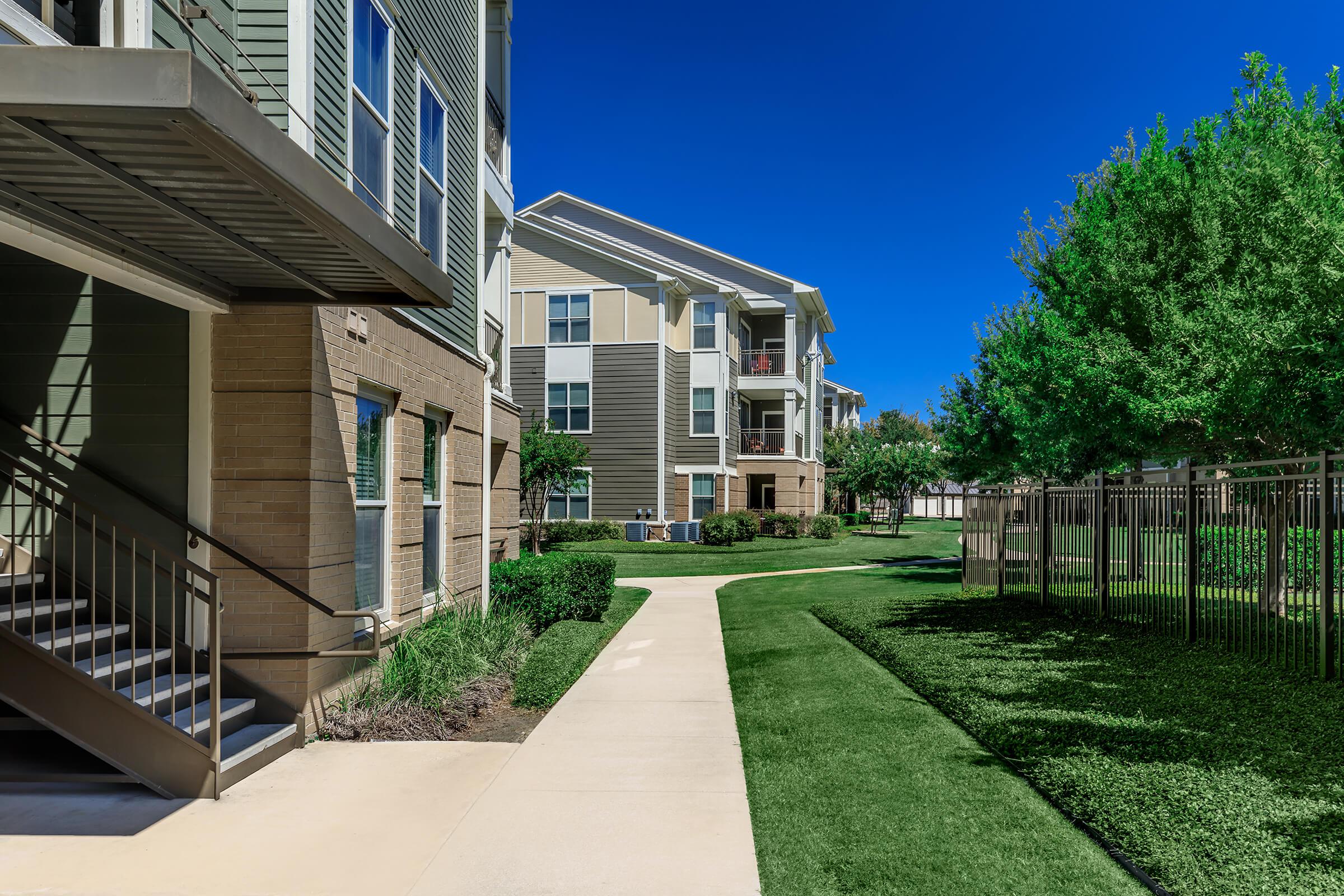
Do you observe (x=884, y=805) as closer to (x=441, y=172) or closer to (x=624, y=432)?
(x=441, y=172)

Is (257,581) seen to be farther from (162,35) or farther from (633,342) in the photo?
(633,342)

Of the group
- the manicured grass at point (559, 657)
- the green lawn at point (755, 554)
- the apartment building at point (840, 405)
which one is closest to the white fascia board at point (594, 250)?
the green lawn at point (755, 554)

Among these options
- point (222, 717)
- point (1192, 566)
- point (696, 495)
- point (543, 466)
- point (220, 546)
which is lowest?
point (222, 717)

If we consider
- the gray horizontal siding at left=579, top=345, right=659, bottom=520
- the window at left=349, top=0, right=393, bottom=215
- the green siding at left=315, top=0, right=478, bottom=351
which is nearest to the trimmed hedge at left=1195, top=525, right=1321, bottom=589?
the green siding at left=315, top=0, right=478, bottom=351

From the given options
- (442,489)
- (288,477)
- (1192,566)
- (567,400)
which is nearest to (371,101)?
(288,477)

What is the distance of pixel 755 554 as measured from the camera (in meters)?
28.0

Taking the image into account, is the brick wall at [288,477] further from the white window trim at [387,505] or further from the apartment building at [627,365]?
the apartment building at [627,365]

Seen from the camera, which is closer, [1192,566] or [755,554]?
[1192,566]

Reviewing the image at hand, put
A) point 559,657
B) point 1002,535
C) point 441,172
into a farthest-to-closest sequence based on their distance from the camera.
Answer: point 1002,535
point 441,172
point 559,657

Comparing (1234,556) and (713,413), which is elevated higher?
(713,413)

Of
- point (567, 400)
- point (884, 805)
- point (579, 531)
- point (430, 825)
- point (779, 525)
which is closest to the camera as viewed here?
point (430, 825)

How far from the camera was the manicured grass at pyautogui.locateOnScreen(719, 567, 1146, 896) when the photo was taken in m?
4.28

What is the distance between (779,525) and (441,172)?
25539mm

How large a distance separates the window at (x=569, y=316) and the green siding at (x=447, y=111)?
61.5 feet
